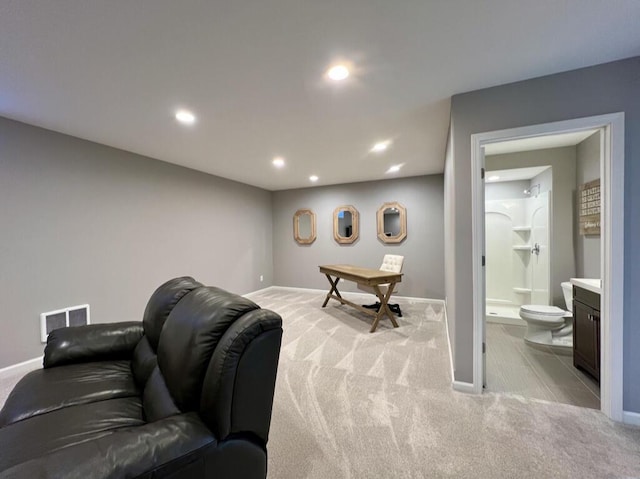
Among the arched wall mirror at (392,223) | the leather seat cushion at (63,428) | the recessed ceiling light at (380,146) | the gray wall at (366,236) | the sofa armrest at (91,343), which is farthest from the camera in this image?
the arched wall mirror at (392,223)

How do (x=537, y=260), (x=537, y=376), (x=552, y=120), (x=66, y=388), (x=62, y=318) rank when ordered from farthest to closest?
1. (x=537, y=260)
2. (x=62, y=318)
3. (x=537, y=376)
4. (x=552, y=120)
5. (x=66, y=388)

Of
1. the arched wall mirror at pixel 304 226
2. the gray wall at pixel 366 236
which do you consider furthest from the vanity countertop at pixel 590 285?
the arched wall mirror at pixel 304 226

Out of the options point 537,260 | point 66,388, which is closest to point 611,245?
point 537,260

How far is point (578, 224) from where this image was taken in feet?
10.8

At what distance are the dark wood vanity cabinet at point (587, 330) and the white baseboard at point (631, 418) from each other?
1.33 feet

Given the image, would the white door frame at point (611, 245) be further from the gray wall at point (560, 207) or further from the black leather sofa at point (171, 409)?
the black leather sofa at point (171, 409)

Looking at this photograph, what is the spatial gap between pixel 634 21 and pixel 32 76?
3603 millimetres

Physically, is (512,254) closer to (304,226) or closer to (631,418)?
(631,418)

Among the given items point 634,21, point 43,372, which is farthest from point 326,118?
point 43,372

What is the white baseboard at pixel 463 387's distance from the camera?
6.81 feet

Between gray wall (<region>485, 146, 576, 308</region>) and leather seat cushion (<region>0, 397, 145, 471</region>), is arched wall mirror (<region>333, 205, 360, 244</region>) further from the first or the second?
leather seat cushion (<region>0, 397, 145, 471</region>)

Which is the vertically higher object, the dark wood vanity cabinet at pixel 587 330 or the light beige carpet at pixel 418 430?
the dark wood vanity cabinet at pixel 587 330

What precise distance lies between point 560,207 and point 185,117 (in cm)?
457

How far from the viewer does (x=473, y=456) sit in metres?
1.48
